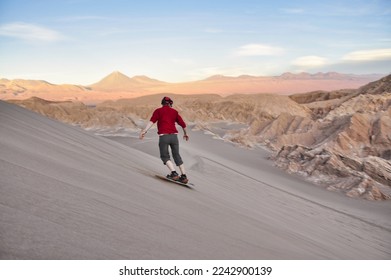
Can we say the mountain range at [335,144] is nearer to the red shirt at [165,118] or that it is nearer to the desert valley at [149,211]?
the desert valley at [149,211]

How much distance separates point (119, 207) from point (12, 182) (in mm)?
752

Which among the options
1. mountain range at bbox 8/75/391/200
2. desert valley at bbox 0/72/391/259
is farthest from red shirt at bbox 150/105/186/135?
mountain range at bbox 8/75/391/200

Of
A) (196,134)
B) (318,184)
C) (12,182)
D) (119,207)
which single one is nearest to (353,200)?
(318,184)

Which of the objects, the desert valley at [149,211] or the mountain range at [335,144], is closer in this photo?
the desert valley at [149,211]

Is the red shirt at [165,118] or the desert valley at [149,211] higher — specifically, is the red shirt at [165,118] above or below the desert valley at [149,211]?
above

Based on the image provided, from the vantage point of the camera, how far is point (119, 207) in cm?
318

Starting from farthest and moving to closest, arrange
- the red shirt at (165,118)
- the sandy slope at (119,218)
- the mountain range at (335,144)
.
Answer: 1. the mountain range at (335,144)
2. the red shirt at (165,118)
3. the sandy slope at (119,218)

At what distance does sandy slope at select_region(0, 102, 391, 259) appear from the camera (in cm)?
229

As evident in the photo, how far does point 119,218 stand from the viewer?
2898 mm

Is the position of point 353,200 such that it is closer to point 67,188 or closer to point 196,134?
point 67,188

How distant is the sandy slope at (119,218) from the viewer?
7.50 feet

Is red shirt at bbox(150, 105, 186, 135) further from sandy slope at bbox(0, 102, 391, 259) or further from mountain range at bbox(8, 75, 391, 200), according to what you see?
mountain range at bbox(8, 75, 391, 200)

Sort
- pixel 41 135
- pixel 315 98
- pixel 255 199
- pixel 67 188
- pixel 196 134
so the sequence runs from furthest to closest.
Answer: pixel 315 98
pixel 196 134
pixel 255 199
pixel 41 135
pixel 67 188

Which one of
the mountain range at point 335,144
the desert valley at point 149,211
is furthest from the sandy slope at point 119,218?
the mountain range at point 335,144
